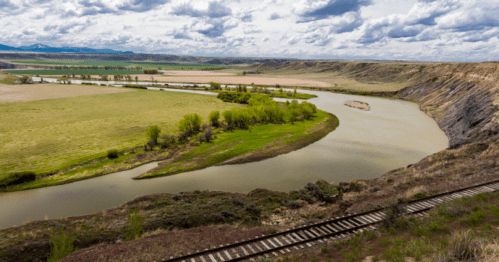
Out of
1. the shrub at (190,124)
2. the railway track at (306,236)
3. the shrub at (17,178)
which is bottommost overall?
the shrub at (17,178)

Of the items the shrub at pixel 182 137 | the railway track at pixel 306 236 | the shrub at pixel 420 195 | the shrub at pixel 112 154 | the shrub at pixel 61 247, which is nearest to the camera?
the railway track at pixel 306 236

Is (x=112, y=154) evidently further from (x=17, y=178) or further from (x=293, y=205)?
(x=293, y=205)

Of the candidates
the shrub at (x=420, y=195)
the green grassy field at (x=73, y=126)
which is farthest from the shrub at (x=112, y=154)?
the shrub at (x=420, y=195)

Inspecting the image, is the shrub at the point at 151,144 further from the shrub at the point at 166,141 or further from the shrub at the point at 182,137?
the shrub at the point at 182,137

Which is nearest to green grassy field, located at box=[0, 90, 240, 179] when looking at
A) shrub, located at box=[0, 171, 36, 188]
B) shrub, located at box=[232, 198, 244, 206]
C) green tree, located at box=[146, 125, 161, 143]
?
shrub, located at box=[0, 171, 36, 188]

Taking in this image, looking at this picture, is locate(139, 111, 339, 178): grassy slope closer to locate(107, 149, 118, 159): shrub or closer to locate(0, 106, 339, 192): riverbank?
locate(0, 106, 339, 192): riverbank

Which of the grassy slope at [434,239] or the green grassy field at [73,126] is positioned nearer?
the grassy slope at [434,239]

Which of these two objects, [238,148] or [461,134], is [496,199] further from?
[461,134]
